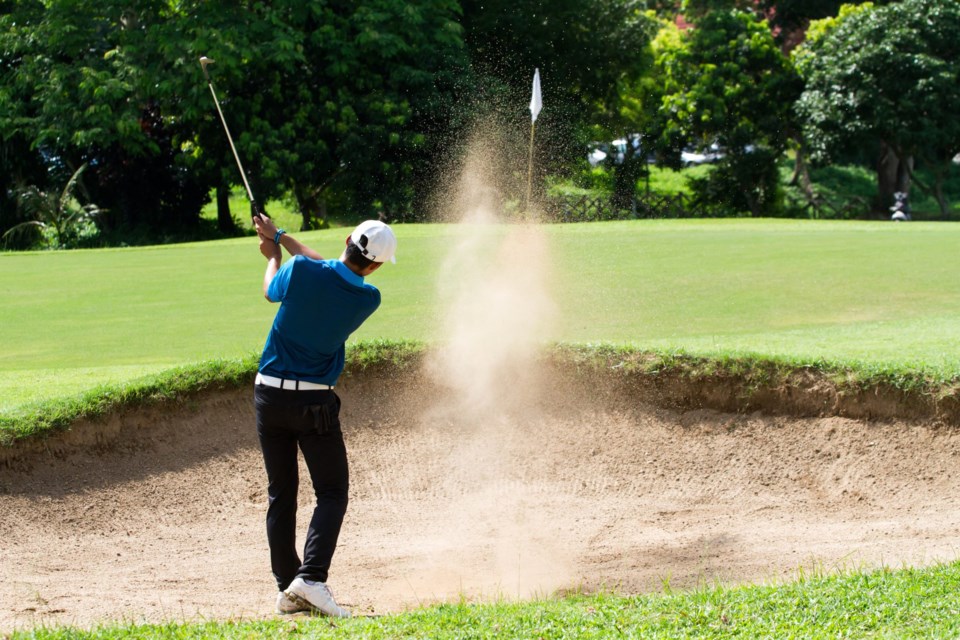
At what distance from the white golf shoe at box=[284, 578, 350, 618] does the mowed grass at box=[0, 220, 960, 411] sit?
3.34 m

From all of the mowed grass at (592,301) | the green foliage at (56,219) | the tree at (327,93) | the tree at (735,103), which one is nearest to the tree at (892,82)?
the tree at (735,103)

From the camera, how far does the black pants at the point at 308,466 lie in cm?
517

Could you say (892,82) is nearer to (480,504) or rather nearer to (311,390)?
(480,504)

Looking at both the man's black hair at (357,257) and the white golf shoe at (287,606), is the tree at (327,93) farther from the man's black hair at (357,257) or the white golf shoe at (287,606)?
the white golf shoe at (287,606)

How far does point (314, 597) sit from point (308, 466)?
0.61 m

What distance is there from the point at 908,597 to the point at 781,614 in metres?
0.54

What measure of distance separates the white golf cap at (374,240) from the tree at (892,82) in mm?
27043

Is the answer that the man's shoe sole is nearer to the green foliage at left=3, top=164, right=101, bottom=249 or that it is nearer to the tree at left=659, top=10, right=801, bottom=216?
the green foliage at left=3, top=164, right=101, bottom=249

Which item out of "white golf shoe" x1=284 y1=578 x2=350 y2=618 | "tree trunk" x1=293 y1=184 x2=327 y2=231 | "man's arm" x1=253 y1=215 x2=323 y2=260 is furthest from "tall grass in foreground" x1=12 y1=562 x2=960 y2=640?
"tree trunk" x1=293 y1=184 x2=327 y2=231

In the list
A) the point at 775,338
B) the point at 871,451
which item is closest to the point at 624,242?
the point at 775,338

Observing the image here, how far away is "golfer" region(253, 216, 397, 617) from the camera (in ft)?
16.6

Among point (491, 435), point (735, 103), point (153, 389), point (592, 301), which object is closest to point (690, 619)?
point (491, 435)

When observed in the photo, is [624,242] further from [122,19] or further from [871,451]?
[122,19]

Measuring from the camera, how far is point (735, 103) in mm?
32688
